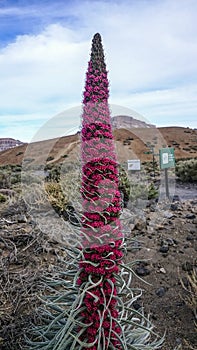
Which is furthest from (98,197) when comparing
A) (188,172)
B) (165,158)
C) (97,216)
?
(188,172)

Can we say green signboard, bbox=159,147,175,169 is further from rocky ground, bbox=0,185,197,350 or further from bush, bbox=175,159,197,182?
bush, bbox=175,159,197,182

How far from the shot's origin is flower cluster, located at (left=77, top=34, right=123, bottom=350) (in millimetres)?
1802

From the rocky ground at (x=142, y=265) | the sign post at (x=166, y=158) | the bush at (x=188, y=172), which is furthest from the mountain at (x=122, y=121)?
the bush at (x=188, y=172)

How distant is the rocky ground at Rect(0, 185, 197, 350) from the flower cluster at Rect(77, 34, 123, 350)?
0.80 ft

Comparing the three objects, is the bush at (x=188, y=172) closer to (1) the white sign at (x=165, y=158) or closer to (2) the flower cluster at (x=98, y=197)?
(1) the white sign at (x=165, y=158)

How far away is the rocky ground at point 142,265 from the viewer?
3.03 meters

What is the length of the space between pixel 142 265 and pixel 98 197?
9.51ft

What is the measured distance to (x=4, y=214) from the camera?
5.90 meters

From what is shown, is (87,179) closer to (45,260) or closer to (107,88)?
(107,88)

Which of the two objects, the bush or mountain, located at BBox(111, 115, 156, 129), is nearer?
mountain, located at BBox(111, 115, 156, 129)

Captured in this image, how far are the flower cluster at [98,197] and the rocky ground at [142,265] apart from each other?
0.24m

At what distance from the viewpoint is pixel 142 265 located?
4.44m

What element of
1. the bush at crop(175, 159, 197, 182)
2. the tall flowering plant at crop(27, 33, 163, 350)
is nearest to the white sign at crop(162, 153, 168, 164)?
the bush at crop(175, 159, 197, 182)

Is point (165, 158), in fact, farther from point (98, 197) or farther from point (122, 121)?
point (98, 197)
